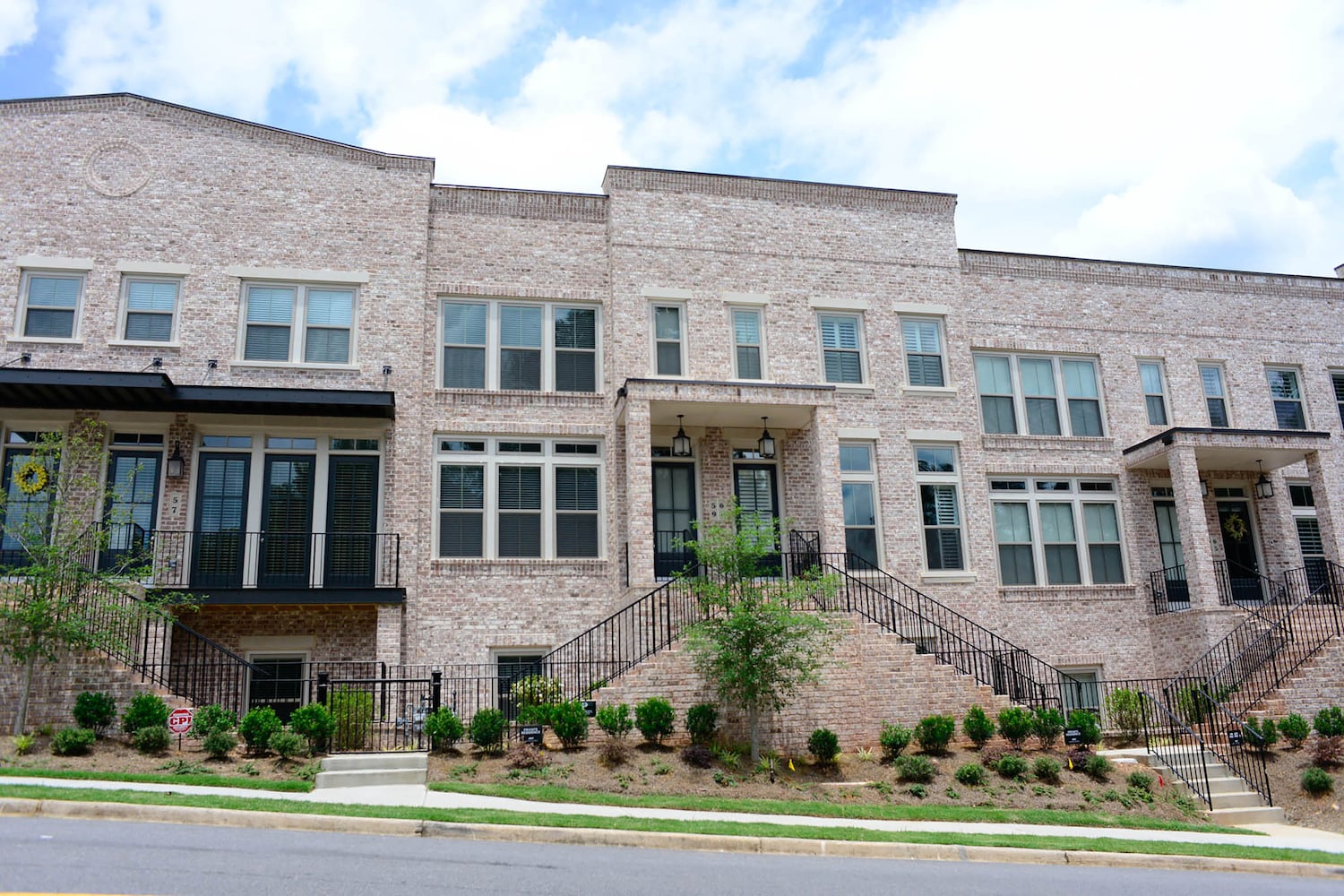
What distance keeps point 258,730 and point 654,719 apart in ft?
18.0

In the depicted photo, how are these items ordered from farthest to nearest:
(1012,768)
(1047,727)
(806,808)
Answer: (1047,727), (1012,768), (806,808)

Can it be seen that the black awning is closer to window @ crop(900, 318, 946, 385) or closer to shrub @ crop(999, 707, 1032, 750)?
window @ crop(900, 318, 946, 385)

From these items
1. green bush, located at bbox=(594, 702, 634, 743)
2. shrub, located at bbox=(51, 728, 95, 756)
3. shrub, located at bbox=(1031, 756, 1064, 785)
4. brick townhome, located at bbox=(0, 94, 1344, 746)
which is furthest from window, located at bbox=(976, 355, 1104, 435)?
shrub, located at bbox=(51, 728, 95, 756)

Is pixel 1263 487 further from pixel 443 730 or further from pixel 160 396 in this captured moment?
pixel 160 396

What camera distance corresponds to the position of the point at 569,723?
15070mm

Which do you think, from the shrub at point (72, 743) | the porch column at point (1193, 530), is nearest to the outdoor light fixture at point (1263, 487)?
the porch column at point (1193, 530)

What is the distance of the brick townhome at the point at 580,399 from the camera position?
18.6 metres

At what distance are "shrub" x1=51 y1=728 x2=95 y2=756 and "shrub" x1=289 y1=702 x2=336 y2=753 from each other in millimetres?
2555

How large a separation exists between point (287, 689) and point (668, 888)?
11.5 meters

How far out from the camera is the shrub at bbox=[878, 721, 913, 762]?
15.9m

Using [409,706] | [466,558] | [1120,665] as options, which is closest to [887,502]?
[1120,665]

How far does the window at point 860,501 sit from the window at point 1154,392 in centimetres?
720

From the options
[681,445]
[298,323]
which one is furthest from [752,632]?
[298,323]

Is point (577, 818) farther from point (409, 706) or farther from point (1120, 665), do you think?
point (1120, 665)
